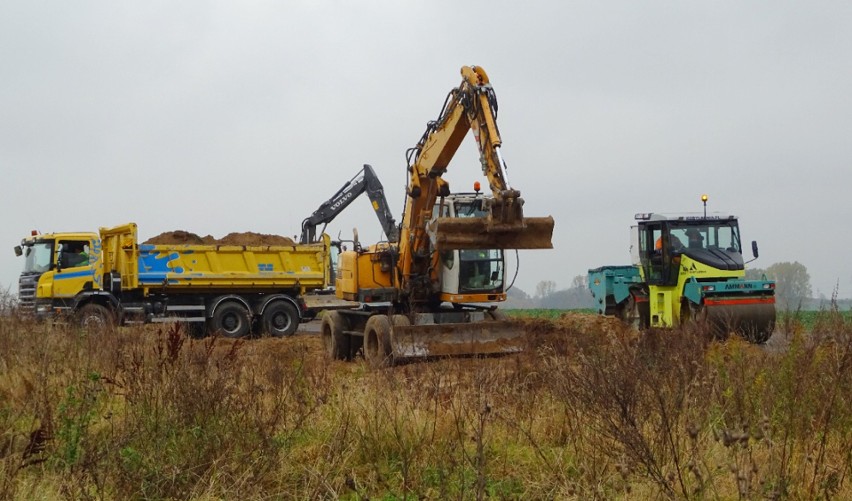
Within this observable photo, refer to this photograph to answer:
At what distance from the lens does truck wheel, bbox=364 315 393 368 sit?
12.8m

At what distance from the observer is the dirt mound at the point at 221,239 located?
2250 centimetres

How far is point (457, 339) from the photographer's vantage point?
12.6m

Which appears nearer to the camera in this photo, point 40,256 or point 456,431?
point 456,431

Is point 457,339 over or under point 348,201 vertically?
under

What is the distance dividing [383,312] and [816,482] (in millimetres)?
10364

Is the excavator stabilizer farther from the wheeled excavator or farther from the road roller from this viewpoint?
the wheeled excavator

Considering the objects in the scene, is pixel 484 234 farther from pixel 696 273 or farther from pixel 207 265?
pixel 207 265

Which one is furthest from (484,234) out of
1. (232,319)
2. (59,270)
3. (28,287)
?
(28,287)

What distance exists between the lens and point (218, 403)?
247 inches

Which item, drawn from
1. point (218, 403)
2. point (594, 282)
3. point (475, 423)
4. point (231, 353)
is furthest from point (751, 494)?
point (594, 282)

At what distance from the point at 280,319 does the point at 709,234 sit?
36.6 feet

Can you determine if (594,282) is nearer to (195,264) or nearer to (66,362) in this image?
(195,264)

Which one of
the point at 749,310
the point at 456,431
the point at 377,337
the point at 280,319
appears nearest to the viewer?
the point at 456,431

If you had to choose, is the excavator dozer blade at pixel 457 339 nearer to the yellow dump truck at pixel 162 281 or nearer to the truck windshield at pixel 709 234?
the truck windshield at pixel 709 234
